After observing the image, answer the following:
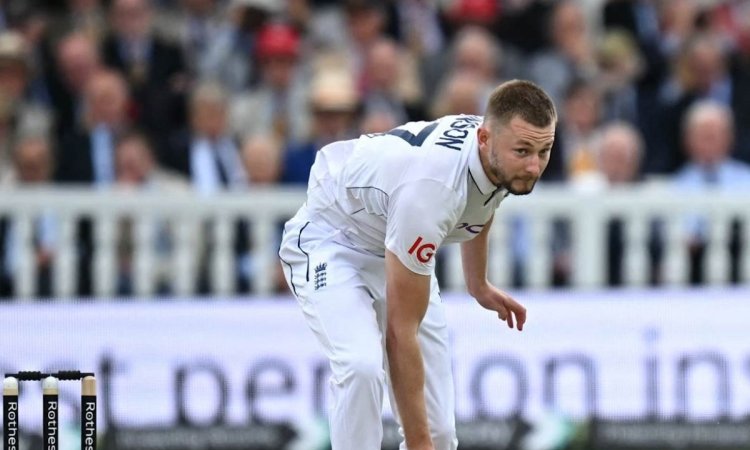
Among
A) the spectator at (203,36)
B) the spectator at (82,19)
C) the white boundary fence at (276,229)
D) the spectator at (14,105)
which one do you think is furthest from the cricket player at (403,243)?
the spectator at (82,19)

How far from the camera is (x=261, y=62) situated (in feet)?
42.4

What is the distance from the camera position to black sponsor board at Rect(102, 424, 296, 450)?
1106 centimetres

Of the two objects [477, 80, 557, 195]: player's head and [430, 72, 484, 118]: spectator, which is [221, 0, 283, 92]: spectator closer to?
[430, 72, 484, 118]: spectator

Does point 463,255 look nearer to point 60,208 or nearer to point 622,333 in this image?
point 622,333

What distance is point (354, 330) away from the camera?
7258 mm

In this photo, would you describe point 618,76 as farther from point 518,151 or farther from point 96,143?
point 518,151

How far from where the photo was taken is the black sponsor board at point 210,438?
11062 mm

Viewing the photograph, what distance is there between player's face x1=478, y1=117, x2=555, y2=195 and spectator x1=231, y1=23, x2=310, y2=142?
5848 mm

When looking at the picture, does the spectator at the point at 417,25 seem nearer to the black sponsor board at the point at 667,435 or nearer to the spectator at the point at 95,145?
the spectator at the point at 95,145

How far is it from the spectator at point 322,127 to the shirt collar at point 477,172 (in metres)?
5.00

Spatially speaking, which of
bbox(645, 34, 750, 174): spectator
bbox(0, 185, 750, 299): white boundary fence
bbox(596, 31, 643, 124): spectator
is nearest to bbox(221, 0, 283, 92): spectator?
bbox(0, 185, 750, 299): white boundary fence

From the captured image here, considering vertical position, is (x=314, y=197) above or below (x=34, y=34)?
below

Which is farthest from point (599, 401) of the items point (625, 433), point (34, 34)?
point (34, 34)

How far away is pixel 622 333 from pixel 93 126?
12.7 ft
